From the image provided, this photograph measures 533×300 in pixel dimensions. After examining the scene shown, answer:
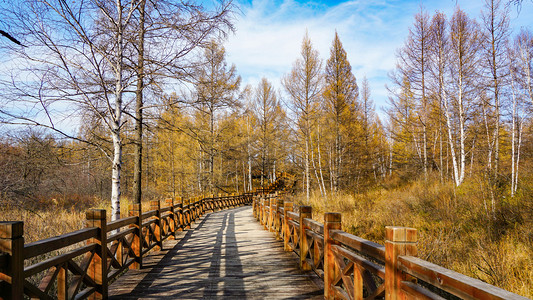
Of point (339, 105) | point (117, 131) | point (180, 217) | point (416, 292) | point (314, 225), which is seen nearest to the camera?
point (416, 292)

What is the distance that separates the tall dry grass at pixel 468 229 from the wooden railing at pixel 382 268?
109 cm

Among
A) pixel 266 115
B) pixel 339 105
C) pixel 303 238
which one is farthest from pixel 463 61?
pixel 266 115

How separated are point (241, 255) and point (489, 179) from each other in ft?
23.2

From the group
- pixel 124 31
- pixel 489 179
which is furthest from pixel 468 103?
pixel 124 31

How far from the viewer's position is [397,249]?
2.45 meters

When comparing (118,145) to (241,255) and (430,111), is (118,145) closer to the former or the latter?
(241,255)

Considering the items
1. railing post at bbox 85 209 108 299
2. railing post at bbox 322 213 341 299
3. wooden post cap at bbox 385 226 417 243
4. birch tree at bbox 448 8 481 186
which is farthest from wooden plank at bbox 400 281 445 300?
birch tree at bbox 448 8 481 186

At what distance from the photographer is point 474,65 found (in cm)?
1542

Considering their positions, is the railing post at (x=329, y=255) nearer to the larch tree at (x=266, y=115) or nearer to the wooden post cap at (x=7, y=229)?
the wooden post cap at (x=7, y=229)

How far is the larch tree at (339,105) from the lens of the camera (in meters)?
19.7

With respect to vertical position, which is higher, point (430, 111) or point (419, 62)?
point (419, 62)

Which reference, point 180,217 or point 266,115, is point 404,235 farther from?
point 266,115

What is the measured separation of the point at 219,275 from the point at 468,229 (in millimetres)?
7285

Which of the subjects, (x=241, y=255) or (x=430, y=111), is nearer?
(x=241, y=255)
